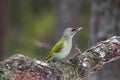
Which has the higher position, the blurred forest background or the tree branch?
the blurred forest background

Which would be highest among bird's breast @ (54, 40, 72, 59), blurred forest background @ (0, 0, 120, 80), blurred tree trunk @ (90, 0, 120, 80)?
blurred forest background @ (0, 0, 120, 80)

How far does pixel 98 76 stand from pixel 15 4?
1246cm

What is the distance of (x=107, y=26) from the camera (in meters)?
10.0

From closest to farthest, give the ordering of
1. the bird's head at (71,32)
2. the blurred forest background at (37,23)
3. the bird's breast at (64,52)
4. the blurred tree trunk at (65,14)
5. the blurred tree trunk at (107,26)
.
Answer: the bird's breast at (64,52) < the bird's head at (71,32) < the blurred tree trunk at (107,26) < the blurred tree trunk at (65,14) < the blurred forest background at (37,23)

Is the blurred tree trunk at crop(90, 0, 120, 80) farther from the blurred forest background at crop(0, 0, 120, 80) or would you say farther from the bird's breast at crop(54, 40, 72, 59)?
the bird's breast at crop(54, 40, 72, 59)

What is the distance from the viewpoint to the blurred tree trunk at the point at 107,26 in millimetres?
9961

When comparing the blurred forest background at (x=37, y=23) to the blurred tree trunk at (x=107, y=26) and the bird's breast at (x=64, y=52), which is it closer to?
the blurred tree trunk at (x=107, y=26)

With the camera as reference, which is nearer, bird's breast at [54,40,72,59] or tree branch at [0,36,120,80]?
tree branch at [0,36,120,80]

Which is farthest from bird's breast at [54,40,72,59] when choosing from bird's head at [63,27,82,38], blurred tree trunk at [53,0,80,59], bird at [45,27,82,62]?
blurred tree trunk at [53,0,80,59]

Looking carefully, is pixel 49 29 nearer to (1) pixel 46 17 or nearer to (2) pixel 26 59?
(1) pixel 46 17

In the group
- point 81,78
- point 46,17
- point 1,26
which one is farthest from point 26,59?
point 46,17

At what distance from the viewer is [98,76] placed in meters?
10.2

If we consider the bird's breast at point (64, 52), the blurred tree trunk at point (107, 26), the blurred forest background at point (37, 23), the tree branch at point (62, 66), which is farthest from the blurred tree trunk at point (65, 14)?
the tree branch at point (62, 66)

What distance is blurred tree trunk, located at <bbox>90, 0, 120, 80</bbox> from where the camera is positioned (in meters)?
9.96
